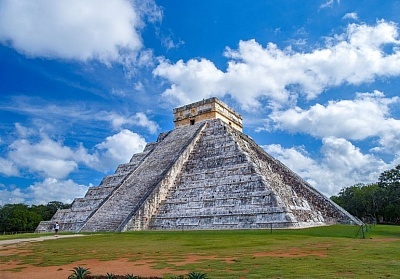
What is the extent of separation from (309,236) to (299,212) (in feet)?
13.4

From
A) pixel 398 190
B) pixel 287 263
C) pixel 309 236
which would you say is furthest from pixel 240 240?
pixel 398 190

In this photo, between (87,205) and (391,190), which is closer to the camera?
(87,205)

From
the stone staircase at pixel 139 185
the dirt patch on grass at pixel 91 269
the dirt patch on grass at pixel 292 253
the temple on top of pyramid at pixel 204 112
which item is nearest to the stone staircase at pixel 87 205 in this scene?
the stone staircase at pixel 139 185

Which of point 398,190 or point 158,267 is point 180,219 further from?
point 398,190

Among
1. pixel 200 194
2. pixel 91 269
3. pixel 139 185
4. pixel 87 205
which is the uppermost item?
pixel 139 185

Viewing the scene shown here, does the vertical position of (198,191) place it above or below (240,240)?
above

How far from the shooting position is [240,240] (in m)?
11.6

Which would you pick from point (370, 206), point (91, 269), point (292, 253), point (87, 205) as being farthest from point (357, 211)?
point (91, 269)

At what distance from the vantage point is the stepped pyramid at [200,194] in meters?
15.7

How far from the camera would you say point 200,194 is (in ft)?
57.8

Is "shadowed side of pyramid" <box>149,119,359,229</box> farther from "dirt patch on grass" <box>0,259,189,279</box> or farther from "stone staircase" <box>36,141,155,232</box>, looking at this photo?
"dirt patch on grass" <box>0,259,189,279</box>

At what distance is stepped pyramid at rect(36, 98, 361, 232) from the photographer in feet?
51.4

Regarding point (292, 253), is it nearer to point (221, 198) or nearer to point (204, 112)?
point (221, 198)

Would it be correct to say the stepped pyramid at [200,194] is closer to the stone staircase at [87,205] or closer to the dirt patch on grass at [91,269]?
the stone staircase at [87,205]
